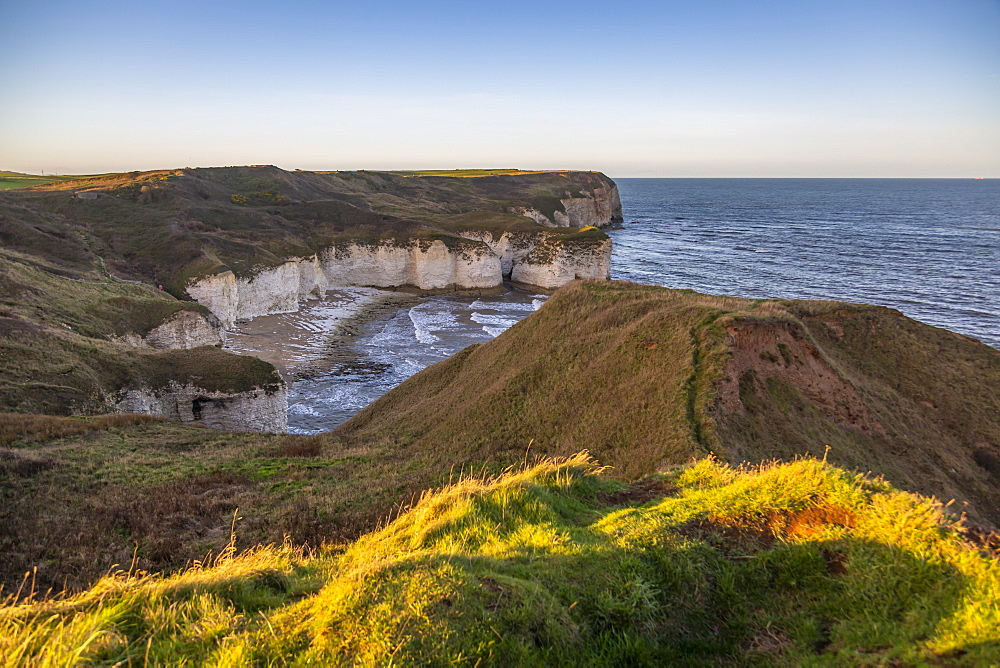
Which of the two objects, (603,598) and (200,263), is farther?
(200,263)

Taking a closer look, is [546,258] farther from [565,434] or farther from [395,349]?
[565,434]

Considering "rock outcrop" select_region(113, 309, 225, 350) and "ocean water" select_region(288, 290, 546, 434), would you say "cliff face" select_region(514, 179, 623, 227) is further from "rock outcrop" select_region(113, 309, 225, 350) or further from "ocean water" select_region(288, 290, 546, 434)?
"rock outcrop" select_region(113, 309, 225, 350)

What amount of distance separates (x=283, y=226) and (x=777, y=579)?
7350 cm

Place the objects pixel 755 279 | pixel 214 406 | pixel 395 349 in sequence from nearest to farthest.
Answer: pixel 214 406, pixel 395 349, pixel 755 279

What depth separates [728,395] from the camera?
50.0ft

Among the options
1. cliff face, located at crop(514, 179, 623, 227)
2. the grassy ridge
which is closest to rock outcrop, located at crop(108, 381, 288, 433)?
the grassy ridge

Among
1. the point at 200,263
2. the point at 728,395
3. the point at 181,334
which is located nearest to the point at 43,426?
the point at 181,334

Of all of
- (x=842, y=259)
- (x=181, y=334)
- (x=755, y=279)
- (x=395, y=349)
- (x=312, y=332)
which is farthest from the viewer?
(x=842, y=259)

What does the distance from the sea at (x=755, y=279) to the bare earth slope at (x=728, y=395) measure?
1547cm

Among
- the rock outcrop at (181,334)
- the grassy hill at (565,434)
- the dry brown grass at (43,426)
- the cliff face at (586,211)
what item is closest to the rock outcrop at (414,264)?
the rock outcrop at (181,334)

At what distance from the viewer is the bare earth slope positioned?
14664 mm

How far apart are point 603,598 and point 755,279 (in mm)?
70843

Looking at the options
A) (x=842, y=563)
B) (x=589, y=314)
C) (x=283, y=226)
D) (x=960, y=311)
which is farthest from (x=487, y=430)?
(x=283, y=226)

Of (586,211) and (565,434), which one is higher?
(586,211)
